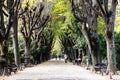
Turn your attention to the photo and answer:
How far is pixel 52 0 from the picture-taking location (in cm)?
5700

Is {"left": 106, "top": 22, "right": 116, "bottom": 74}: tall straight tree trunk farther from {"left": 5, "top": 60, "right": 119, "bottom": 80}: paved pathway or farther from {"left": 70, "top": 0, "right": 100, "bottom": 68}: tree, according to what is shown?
{"left": 70, "top": 0, "right": 100, "bottom": 68}: tree

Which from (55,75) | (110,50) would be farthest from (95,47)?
(110,50)

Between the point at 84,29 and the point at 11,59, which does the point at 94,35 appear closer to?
the point at 84,29

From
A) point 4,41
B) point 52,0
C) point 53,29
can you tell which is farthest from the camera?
point 53,29

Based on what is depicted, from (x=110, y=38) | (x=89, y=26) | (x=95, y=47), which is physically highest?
(x=89, y=26)

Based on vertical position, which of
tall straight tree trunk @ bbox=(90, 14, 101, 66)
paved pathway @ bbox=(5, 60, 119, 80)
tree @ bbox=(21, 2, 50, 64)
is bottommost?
paved pathway @ bbox=(5, 60, 119, 80)

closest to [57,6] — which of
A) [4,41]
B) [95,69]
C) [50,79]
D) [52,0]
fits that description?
[52,0]

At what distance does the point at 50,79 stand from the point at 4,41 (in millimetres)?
7022

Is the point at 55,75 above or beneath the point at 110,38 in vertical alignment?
beneath

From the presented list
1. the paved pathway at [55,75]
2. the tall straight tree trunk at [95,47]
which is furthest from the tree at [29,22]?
the tall straight tree trunk at [95,47]

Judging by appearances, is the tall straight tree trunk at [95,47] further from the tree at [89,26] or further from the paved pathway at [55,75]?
the paved pathway at [55,75]

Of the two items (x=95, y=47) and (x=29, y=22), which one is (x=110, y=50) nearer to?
(x=95, y=47)

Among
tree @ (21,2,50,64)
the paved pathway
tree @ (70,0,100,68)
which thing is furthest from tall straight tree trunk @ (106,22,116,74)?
tree @ (21,2,50,64)

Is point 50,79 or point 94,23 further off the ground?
point 94,23
